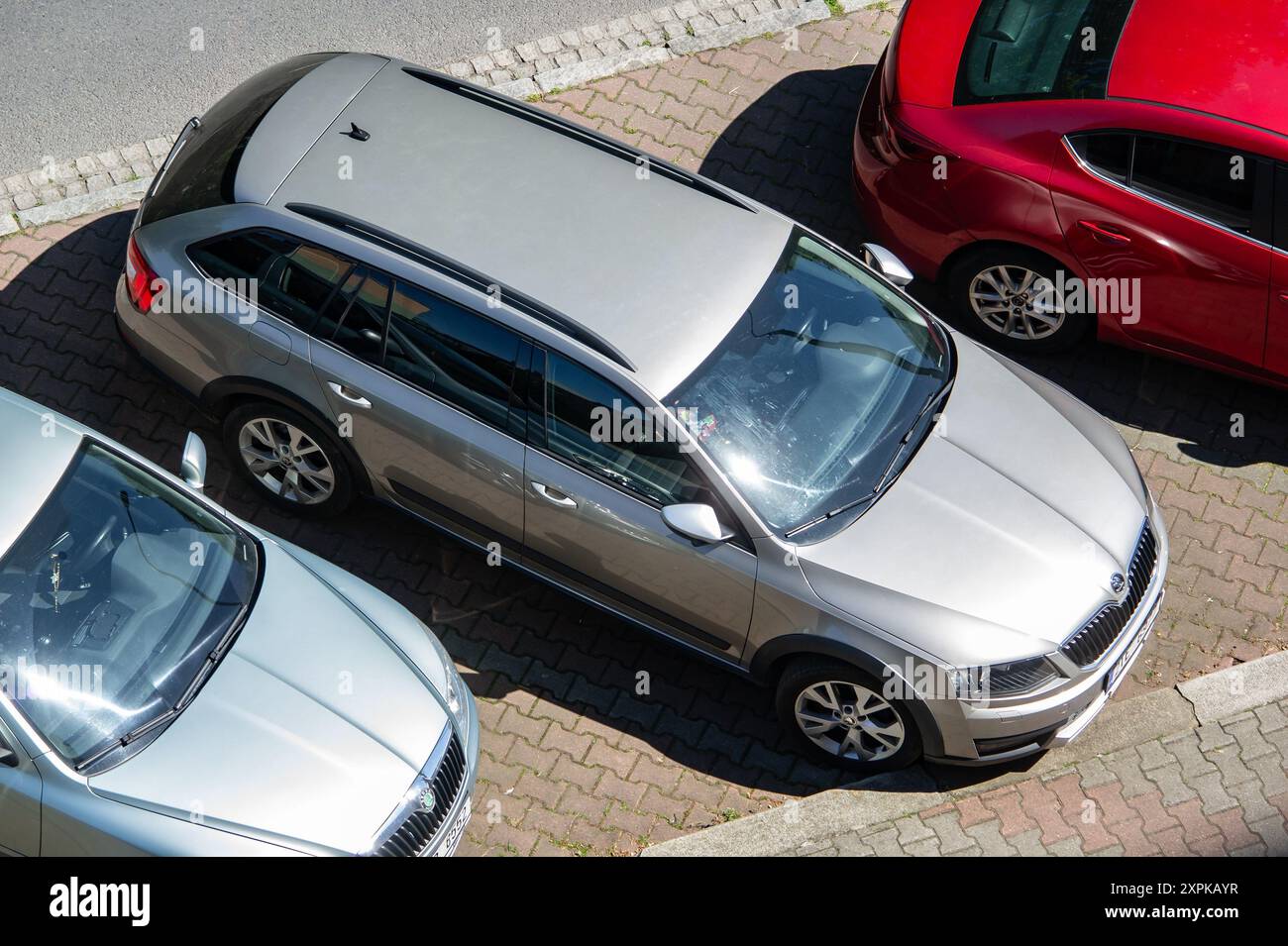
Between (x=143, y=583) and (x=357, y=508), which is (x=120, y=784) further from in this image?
(x=357, y=508)

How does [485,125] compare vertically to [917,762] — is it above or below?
above

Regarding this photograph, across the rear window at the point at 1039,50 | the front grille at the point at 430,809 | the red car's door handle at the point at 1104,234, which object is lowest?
the front grille at the point at 430,809

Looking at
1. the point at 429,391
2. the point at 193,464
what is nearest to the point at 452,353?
the point at 429,391

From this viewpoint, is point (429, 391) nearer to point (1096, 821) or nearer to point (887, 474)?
point (887, 474)

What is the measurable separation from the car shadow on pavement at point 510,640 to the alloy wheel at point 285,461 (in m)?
0.21

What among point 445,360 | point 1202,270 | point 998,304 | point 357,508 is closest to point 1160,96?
point 1202,270

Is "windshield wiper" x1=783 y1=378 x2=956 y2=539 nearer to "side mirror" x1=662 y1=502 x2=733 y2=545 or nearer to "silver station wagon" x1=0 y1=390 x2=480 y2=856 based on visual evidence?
"side mirror" x1=662 y1=502 x2=733 y2=545

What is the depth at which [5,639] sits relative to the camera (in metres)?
5.23

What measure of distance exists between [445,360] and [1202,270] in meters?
4.03

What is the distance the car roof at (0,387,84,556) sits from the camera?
5.47 metres

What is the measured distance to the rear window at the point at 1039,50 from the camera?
7262 mm

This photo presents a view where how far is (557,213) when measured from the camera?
629 centimetres

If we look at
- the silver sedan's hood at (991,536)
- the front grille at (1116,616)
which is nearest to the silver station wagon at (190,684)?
the silver sedan's hood at (991,536)

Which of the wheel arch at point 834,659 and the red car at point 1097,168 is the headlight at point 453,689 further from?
the red car at point 1097,168
